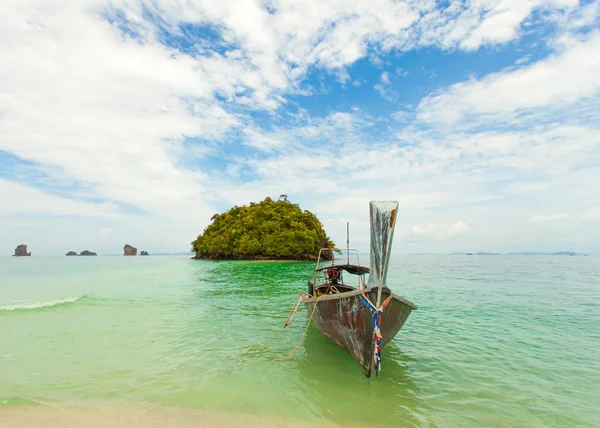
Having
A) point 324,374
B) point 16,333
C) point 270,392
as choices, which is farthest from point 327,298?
point 16,333

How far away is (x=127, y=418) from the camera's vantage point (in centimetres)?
581

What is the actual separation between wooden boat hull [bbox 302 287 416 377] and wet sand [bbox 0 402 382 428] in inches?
79.4

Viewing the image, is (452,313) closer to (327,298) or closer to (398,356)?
(398,356)

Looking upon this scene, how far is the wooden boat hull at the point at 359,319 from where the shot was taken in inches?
282

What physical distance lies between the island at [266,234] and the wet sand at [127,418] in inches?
2653

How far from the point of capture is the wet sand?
5.57 metres

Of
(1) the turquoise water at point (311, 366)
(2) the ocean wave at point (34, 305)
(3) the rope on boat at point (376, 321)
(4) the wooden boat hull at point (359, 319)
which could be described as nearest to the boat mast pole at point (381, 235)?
(3) the rope on boat at point (376, 321)

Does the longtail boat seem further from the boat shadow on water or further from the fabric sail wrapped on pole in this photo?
the boat shadow on water

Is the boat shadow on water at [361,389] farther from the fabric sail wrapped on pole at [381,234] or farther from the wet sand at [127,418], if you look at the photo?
the fabric sail wrapped on pole at [381,234]

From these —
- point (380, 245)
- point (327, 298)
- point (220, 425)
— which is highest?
point (380, 245)

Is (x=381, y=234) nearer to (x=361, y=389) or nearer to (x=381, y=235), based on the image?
(x=381, y=235)

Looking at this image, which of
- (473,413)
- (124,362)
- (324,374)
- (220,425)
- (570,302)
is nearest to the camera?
(220,425)

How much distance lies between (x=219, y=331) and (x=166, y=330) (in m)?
2.26

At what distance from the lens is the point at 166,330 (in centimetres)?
1230
